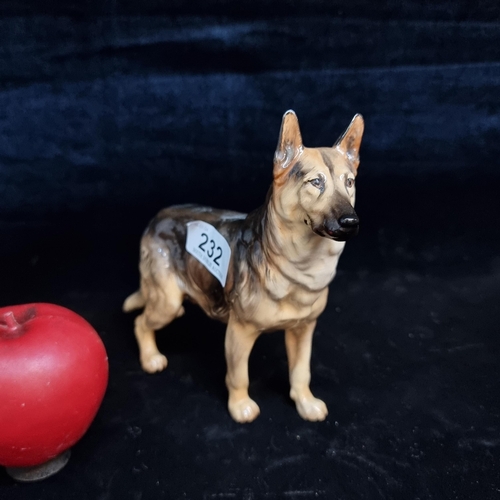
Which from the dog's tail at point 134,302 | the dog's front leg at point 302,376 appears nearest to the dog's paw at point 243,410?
the dog's front leg at point 302,376

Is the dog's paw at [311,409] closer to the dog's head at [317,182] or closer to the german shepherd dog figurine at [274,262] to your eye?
the german shepherd dog figurine at [274,262]

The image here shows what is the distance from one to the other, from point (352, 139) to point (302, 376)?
0.62 metres

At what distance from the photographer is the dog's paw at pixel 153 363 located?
1.78 meters

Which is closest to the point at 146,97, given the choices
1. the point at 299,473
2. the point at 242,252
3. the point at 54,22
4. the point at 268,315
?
the point at 54,22

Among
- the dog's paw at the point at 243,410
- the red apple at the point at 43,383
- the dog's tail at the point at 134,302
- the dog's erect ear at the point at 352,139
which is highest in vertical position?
the dog's erect ear at the point at 352,139

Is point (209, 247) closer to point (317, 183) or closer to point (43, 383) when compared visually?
point (317, 183)

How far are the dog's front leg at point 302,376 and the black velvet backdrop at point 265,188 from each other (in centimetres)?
3

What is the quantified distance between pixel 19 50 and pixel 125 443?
118cm

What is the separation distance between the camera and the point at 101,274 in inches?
87.0

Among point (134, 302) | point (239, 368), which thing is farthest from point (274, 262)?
point (134, 302)

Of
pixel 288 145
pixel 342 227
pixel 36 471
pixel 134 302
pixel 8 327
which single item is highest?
pixel 288 145

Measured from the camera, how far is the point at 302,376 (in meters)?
1.62

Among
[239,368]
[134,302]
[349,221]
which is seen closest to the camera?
[349,221]

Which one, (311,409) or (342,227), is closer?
(342,227)
